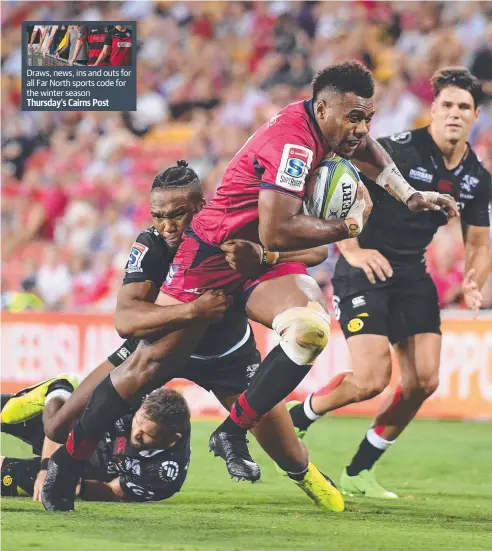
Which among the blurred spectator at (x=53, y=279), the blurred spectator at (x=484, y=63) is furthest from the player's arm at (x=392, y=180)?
the blurred spectator at (x=53, y=279)

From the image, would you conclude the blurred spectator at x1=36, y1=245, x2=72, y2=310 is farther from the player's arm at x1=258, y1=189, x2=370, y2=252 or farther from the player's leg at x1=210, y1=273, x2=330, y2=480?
the player's arm at x1=258, y1=189, x2=370, y2=252

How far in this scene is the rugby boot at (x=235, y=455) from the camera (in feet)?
16.9

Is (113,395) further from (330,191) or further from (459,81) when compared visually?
(459,81)

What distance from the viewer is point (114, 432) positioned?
6180 millimetres

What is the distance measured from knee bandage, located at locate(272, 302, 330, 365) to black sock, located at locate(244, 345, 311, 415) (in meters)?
0.04

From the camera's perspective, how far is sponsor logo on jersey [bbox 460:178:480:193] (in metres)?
7.04

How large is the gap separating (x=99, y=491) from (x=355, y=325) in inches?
74.2

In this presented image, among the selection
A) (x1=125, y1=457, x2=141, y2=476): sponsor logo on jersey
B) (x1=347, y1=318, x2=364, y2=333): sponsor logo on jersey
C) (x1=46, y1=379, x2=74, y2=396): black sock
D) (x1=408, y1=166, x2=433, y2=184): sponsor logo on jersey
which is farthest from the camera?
(x1=408, y1=166, x2=433, y2=184): sponsor logo on jersey

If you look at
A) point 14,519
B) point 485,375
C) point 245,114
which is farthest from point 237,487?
point 245,114

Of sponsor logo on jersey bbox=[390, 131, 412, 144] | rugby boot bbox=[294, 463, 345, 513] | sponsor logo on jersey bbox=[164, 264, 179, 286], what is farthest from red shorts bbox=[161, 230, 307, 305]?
sponsor logo on jersey bbox=[390, 131, 412, 144]

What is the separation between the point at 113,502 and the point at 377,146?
241cm

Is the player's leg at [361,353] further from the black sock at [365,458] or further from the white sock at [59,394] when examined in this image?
the white sock at [59,394]

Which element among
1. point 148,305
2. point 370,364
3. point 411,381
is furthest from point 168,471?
point 411,381

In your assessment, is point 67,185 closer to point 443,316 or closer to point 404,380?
point 443,316
